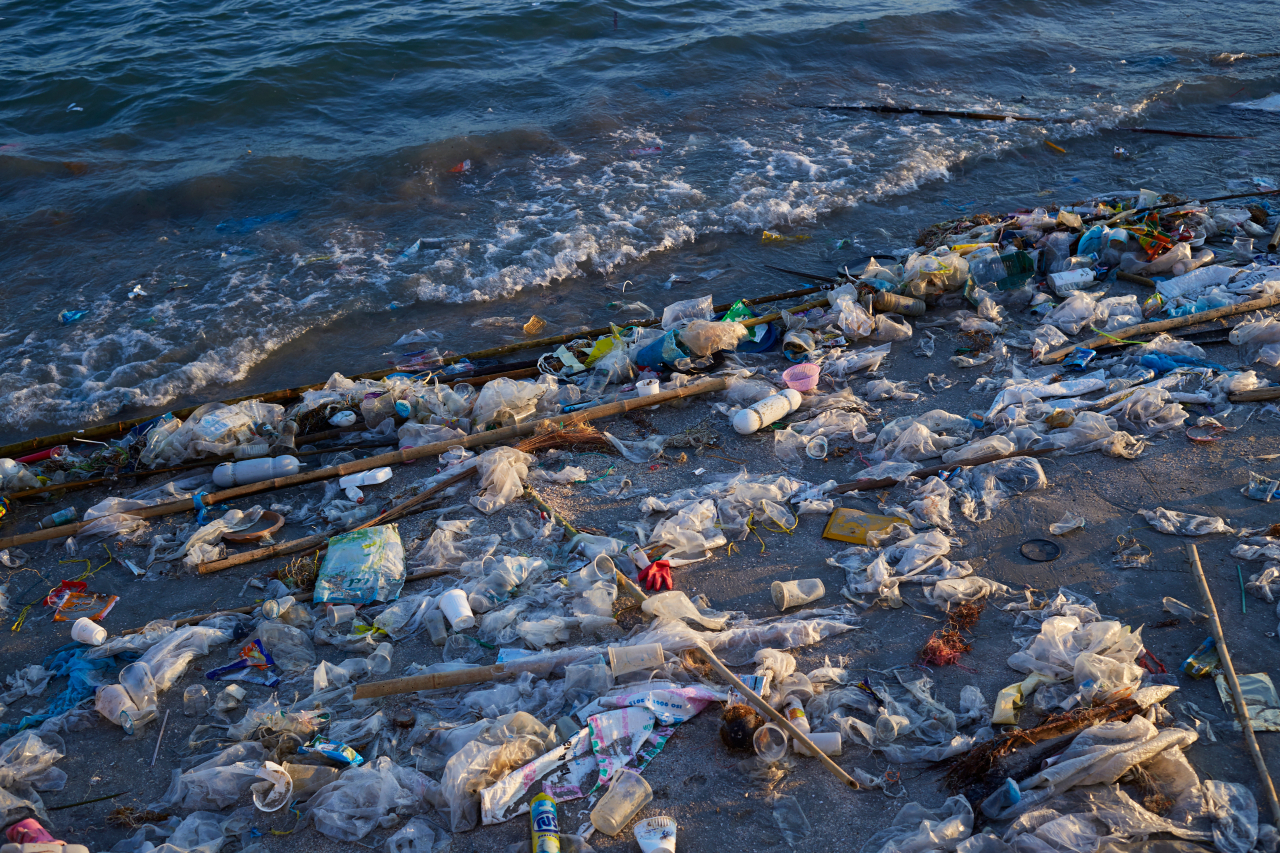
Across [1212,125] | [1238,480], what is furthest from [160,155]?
[1212,125]

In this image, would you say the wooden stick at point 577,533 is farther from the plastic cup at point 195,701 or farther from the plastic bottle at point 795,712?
the plastic cup at point 195,701

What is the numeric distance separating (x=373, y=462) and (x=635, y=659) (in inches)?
108

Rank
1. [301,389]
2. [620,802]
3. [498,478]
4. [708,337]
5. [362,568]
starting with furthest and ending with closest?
[301,389], [708,337], [498,478], [362,568], [620,802]

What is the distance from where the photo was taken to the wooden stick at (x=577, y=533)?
4.33 m

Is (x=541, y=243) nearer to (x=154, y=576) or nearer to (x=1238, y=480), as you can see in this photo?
(x=154, y=576)

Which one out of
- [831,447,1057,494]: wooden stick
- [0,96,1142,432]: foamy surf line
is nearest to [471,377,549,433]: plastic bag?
[0,96,1142,432]: foamy surf line

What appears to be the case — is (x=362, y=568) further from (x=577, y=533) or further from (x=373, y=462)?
(x=577, y=533)

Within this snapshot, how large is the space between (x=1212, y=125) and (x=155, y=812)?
13928mm

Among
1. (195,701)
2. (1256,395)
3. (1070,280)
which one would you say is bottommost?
(195,701)

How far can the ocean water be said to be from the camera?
8.21 m

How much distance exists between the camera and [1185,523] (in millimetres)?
4469

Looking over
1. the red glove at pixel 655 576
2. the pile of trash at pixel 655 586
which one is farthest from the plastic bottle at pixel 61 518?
the red glove at pixel 655 576

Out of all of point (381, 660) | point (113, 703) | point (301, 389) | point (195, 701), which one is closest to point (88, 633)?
point (113, 703)

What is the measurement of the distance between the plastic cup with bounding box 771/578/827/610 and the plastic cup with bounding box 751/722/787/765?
86cm
